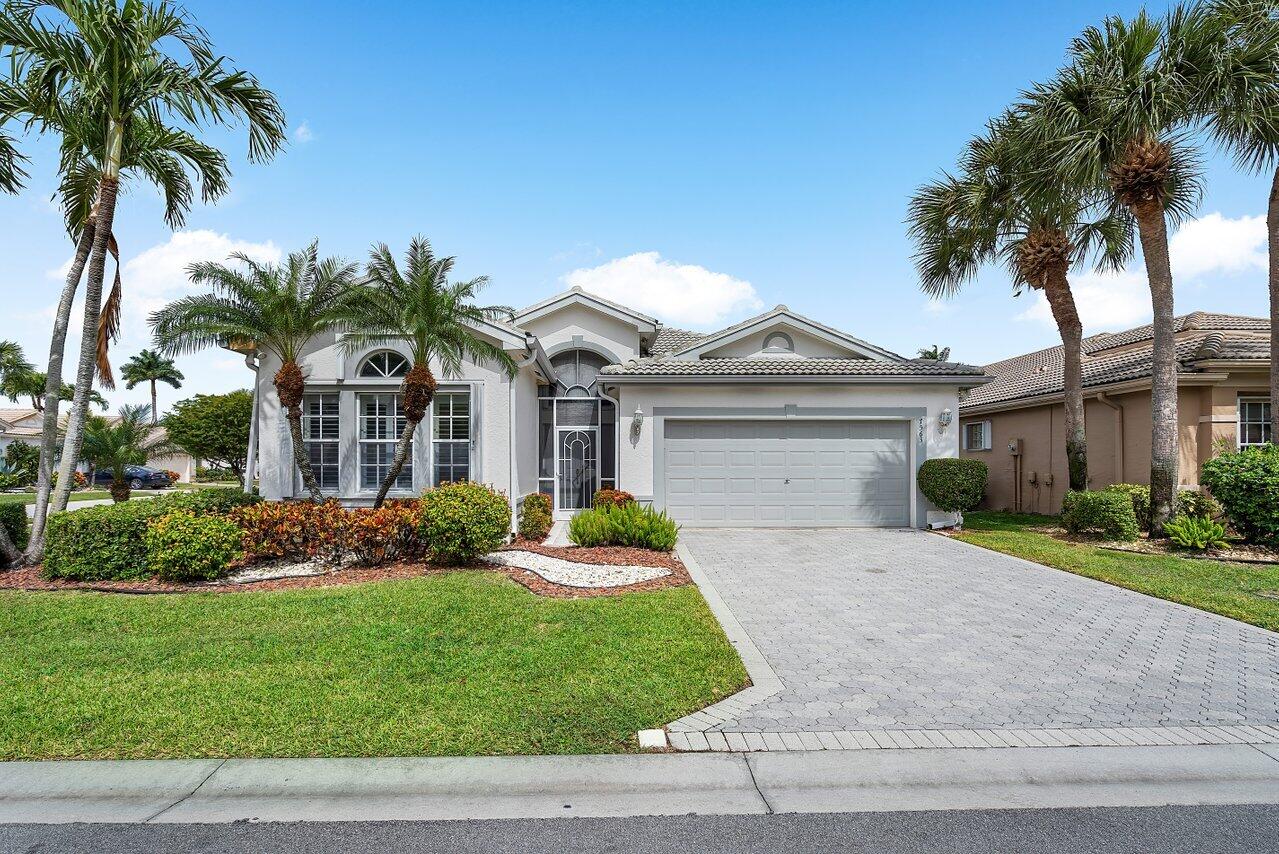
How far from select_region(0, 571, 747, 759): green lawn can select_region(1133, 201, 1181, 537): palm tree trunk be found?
989cm

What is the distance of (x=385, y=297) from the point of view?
35.9 ft

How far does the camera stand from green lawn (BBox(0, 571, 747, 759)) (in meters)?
4.29

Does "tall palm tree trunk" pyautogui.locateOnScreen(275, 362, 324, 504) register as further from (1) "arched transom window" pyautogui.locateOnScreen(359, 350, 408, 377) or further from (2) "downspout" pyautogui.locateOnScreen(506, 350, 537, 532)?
(2) "downspout" pyautogui.locateOnScreen(506, 350, 537, 532)

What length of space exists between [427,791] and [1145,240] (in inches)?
588

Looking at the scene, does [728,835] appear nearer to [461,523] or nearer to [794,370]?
[461,523]

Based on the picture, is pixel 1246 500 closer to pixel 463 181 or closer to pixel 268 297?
pixel 463 181

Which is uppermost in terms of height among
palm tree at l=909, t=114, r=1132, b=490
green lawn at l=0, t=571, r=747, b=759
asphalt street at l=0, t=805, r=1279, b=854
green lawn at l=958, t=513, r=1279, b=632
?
palm tree at l=909, t=114, r=1132, b=490

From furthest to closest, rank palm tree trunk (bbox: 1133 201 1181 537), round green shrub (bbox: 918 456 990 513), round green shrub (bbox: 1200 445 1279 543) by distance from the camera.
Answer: round green shrub (bbox: 918 456 990 513) → palm tree trunk (bbox: 1133 201 1181 537) → round green shrub (bbox: 1200 445 1279 543)

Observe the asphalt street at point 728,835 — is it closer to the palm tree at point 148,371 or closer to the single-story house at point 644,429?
the single-story house at point 644,429

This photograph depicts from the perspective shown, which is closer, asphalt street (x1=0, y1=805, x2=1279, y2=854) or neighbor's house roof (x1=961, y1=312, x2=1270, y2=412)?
asphalt street (x1=0, y1=805, x2=1279, y2=854)

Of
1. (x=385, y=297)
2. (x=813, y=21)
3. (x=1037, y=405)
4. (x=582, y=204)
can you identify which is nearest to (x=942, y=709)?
(x=385, y=297)

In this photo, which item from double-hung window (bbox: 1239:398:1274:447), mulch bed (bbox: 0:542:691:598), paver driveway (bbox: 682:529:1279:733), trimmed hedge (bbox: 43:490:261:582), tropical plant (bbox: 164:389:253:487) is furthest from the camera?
tropical plant (bbox: 164:389:253:487)

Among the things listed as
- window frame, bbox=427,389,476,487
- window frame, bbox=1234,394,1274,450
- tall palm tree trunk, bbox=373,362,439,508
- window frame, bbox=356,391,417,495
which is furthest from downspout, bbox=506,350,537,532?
window frame, bbox=1234,394,1274,450

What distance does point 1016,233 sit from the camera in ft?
49.3
